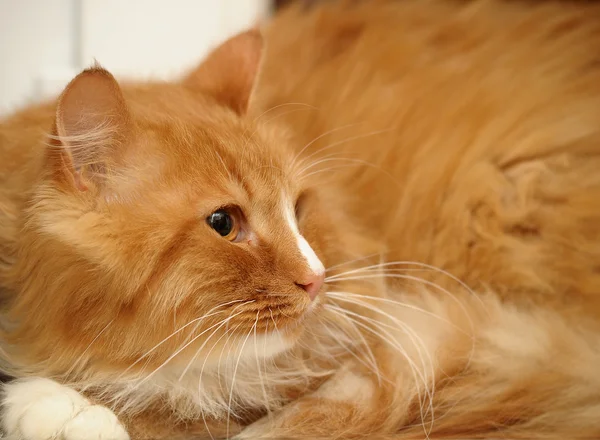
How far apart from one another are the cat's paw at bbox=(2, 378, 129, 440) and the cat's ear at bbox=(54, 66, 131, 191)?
0.35 m

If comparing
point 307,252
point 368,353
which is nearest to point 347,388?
point 368,353

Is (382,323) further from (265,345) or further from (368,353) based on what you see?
(265,345)

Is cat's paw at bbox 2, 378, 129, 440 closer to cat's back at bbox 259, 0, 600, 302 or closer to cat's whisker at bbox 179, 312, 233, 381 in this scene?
cat's whisker at bbox 179, 312, 233, 381

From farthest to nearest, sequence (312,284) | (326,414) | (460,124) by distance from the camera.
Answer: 1. (460,124)
2. (326,414)
3. (312,284)

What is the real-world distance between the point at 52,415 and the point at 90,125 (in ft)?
1.53

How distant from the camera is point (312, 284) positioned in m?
1.09

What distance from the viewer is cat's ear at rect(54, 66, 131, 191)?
3.10ft

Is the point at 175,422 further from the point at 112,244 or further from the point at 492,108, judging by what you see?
the point at 492,108

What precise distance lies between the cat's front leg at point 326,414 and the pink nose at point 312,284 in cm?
26

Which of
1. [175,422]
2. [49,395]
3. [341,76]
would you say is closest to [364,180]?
[341,76]

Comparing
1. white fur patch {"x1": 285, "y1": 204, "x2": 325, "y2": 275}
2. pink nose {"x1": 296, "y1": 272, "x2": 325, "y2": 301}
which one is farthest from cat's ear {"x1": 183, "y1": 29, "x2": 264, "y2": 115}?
pink nose {"x1": 296, "y1": 272, "x2": 325, "y2": 301}

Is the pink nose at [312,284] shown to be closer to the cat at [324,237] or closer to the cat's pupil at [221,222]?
the cat at [324,237]

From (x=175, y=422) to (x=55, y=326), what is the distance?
0.97 feet

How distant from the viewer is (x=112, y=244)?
99 centimetres
